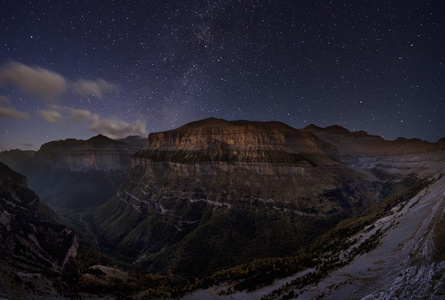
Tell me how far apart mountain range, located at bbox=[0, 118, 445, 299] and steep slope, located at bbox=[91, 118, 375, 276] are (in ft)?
1.43

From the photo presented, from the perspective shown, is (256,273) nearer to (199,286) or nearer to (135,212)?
(199,286)

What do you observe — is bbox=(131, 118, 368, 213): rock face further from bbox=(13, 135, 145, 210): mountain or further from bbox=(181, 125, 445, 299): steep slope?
bbox=(13, 135, 145, 210): mountain

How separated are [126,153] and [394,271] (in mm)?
199206

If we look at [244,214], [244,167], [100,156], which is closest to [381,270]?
[244,214]

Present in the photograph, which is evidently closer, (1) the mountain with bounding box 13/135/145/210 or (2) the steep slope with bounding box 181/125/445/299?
(2) the steep slope with bounding box 181/125/445/299

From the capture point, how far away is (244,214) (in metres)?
71.3

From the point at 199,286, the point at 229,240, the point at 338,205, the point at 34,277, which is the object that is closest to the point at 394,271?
the point at 199,286

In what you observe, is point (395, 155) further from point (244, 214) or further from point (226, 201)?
point (226, 201)

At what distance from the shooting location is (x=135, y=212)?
95875 mm

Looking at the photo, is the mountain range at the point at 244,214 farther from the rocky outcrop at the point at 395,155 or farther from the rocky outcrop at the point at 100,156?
the rocky outcrop at the point at 100,156

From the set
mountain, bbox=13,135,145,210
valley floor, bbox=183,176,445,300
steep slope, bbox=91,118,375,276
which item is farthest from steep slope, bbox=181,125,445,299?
mountain, bbox=13,135,145,210

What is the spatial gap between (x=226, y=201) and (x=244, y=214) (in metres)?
9.16

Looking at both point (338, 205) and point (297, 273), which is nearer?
point (297, 273)

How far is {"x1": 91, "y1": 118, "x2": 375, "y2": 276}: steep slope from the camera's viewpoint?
59438 millimetres
